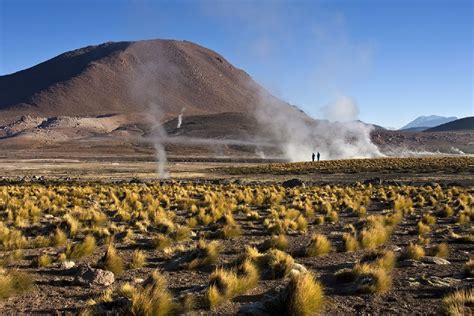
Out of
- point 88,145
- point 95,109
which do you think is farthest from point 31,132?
point 95,109

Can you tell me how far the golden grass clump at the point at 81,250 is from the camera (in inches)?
379

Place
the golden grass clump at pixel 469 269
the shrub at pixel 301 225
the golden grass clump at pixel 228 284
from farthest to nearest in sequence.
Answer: the shrub at pixel 301 225, the golden grass clump at pixel 469 269, the golden grass clump at pixel 228 284

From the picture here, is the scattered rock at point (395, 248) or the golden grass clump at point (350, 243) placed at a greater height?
the golden grass clump at point (350, 243)

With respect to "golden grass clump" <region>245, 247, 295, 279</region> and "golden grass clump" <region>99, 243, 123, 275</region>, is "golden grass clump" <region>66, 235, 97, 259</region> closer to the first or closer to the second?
"golden grass clump" <region>99, 243, 123, 275</region>

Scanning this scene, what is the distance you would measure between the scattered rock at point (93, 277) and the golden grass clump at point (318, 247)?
13.5 feet

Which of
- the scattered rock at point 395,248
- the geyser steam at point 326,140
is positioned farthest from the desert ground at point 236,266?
the geyser steam at point 326,140

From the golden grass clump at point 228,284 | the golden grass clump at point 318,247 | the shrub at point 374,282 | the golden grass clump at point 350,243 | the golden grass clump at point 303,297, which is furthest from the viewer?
the golden grass clump at point 350,243

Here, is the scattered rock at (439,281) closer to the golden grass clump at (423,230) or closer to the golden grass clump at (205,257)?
the golden grass clump at (205,257)

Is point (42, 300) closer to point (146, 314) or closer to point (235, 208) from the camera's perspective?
point (146, 314)

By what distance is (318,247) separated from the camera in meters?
9.88

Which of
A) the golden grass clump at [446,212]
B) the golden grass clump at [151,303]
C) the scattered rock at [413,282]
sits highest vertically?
the golden grass clump at [151,303]

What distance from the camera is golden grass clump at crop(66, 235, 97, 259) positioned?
962 cm

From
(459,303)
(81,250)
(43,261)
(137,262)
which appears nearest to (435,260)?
(459,303)

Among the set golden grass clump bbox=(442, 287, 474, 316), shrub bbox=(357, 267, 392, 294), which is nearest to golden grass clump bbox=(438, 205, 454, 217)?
shrub bbox=(357, 267, 392, 294)
